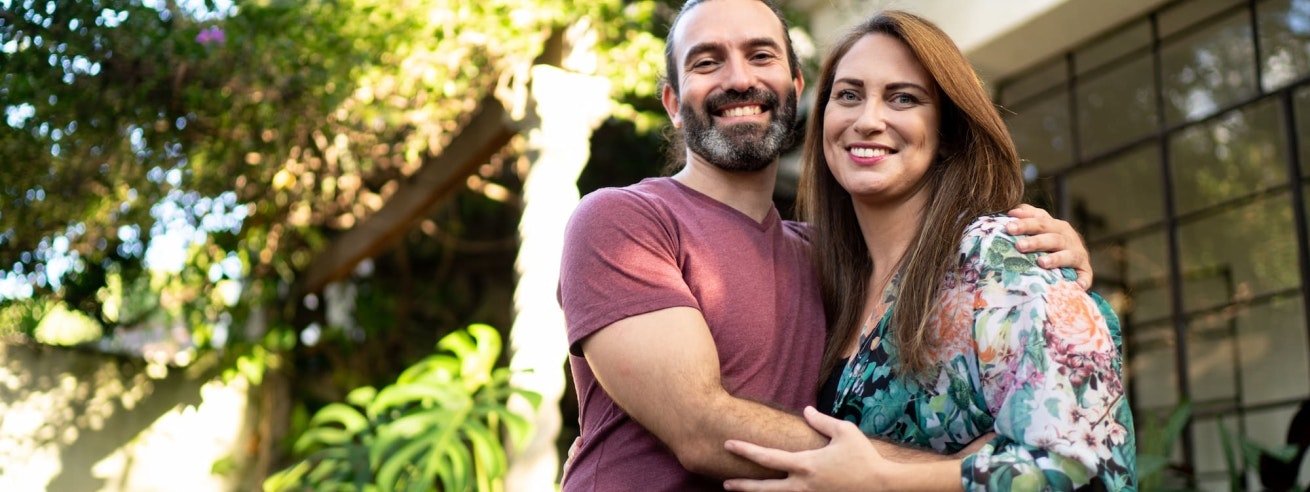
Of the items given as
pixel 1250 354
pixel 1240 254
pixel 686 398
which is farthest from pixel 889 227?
pixel 1240 254

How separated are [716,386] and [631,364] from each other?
128mm

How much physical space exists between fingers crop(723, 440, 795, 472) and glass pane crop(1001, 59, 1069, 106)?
434cm

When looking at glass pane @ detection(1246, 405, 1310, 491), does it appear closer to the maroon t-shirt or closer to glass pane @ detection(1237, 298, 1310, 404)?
glass pane @ detection(1237, 298, 1310, 404)

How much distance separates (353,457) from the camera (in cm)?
455

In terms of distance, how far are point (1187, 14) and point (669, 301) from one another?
13.4 ft

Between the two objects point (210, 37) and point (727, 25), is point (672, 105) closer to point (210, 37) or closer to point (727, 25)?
point (727, 25)

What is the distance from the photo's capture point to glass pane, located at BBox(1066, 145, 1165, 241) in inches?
294

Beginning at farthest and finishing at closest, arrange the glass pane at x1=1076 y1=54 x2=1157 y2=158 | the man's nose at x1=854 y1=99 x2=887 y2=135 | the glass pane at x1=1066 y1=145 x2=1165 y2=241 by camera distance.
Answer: the glass pane at x1=1066 y1=145 x2=1165 y2=241 → the glass pane at x1=1076 y1=54 x2=1157 y2=158 → the man's nose at x1=854 y1=99 x2=887 y2=135

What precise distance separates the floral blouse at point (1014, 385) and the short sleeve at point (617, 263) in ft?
1.13

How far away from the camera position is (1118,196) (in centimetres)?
769

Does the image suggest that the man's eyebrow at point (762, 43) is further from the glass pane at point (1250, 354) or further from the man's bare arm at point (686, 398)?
the glass pane at point (1250, 354)

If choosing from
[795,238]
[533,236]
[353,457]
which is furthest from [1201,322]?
[795,238]

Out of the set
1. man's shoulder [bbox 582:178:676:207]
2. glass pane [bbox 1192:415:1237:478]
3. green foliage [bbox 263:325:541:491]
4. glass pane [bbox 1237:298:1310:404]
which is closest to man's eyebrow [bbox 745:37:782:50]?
man's shoulder [bbox 582:178:676:207]

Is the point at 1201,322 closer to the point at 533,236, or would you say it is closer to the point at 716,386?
the point at 533,236
